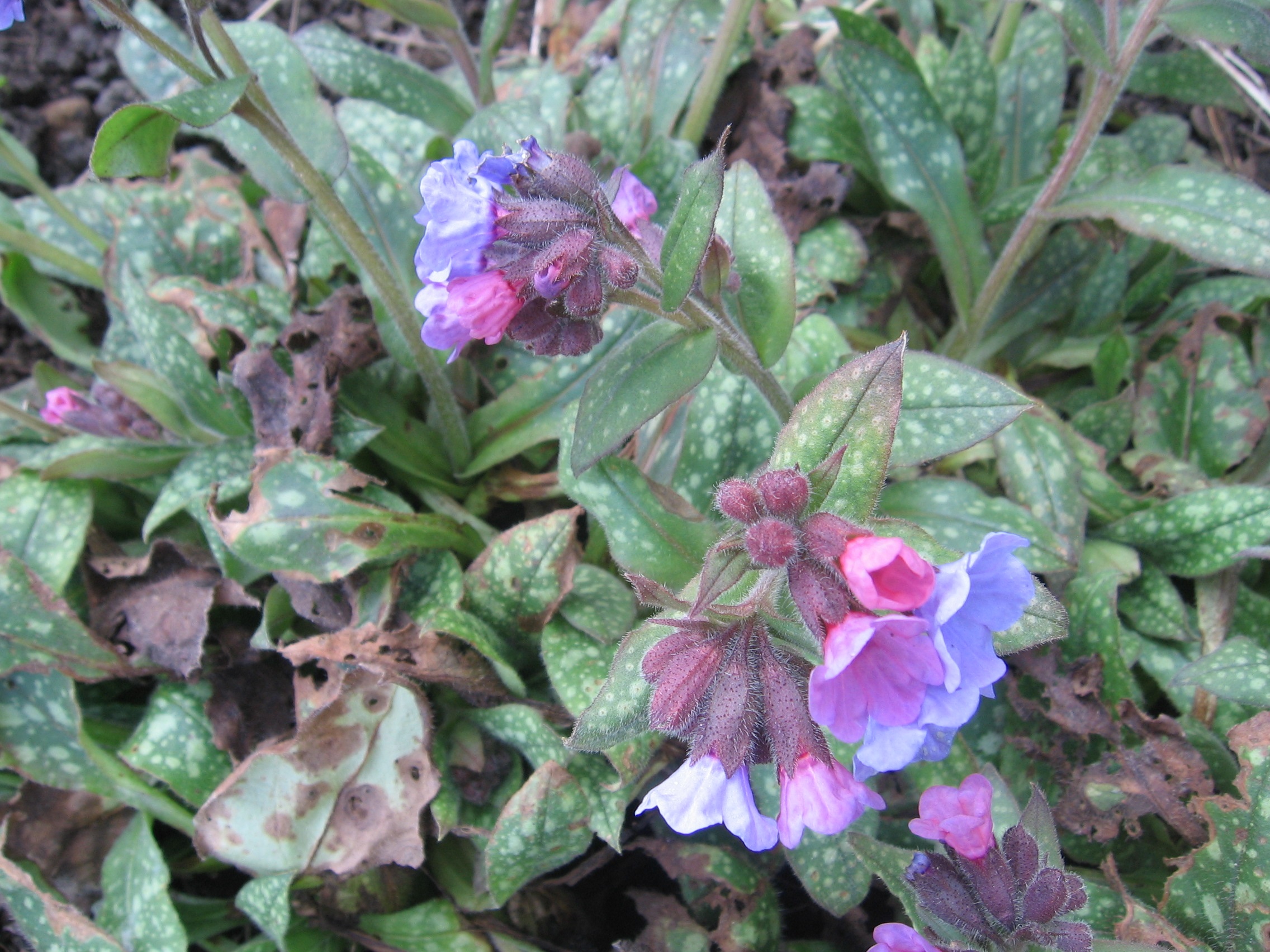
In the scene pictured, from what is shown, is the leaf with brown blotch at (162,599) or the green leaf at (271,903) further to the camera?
the leaf with brown blotch at (162,599)

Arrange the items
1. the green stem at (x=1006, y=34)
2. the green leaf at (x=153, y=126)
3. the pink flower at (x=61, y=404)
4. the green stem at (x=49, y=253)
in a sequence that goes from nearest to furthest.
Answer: the green leaf at (x=153, y=126), the pink flower at (x=61, y=404), the green stem at (x=49, y=253), the green stem at (x=1006, y=34)

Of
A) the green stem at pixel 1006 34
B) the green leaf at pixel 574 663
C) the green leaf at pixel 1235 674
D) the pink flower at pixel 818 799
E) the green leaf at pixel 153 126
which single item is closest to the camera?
the pink flower at pixel 818 799

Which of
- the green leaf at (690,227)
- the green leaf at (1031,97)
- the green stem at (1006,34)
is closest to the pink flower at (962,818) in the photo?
the green leaf at (690,227)

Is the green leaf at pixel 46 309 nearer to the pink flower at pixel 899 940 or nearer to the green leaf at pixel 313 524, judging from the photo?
the green leaf at pixel 313 524

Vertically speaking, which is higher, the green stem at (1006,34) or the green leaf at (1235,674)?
the green stem at (1006,34)

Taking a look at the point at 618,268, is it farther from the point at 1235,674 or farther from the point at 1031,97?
the point at 1031,97

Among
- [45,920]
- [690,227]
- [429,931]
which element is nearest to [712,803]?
[690,227]

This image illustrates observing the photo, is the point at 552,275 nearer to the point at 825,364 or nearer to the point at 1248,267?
the point at 825,364
